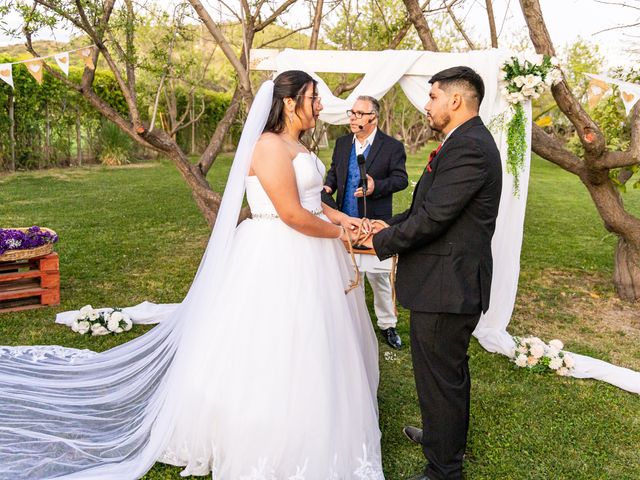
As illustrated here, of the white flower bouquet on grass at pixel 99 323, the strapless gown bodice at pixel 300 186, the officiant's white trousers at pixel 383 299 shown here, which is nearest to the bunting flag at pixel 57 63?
the white flower bouquet on grass at pixel 99 323

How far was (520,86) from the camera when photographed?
5.33m

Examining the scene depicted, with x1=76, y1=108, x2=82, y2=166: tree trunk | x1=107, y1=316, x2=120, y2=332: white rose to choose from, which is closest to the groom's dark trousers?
x1=107, y1=316, x2=120, y2=332: white rose

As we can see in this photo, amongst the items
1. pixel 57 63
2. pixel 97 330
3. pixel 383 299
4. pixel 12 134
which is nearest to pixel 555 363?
pixel 383 299

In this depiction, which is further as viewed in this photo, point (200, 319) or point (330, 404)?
point (200, 319)

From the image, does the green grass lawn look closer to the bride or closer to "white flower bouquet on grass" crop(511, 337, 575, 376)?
"white flower bouquet on grass" crop(511, 337, 575, 376)

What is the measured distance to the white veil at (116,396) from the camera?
3199mm

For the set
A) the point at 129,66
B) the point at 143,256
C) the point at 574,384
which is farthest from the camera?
the point at 143,256

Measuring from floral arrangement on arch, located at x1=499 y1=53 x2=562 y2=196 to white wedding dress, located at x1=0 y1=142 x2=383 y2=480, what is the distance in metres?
2.63

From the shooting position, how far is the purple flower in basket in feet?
18.2

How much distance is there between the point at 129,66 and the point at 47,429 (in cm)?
405

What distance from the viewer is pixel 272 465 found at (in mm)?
3025

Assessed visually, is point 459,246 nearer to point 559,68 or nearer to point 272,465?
point 272,465

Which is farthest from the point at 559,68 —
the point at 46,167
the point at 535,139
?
the point at 46,167

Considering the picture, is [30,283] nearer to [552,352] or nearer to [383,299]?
[383,299]
